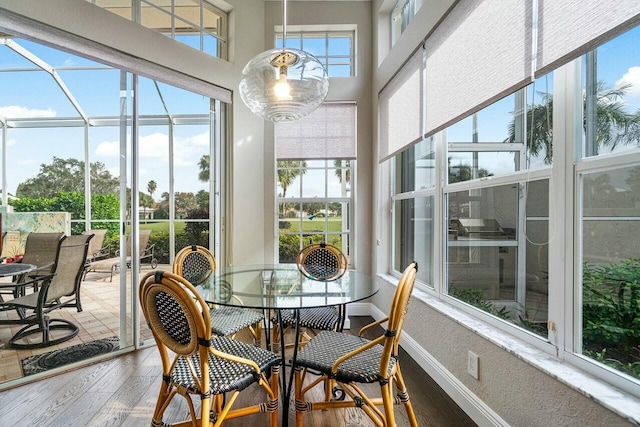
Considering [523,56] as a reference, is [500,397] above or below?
below

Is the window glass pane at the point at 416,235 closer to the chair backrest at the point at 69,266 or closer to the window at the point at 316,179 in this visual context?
the window at the point at 316,179

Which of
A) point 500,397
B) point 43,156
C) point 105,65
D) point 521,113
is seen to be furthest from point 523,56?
point 43,156

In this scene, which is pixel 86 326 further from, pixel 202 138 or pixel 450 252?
pixel 450 252

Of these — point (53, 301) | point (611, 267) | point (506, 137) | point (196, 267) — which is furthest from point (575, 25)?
point (53, 301)

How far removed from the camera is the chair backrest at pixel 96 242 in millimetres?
2740

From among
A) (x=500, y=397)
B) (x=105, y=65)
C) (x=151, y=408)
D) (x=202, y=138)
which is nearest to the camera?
(x=500, y=397)

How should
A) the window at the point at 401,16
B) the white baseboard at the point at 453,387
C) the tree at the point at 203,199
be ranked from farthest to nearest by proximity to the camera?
the tree at the point at 203,199 < the window at the point at 401,16 < the white baseboard at the point at 453,387

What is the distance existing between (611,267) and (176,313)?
1727 mm

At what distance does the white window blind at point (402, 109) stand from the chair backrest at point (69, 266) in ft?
9.33

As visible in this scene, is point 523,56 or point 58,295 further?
point 58,295

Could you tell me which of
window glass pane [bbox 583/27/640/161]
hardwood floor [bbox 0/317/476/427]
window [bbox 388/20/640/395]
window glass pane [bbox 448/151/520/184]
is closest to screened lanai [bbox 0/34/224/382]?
hardwood floor [bbox 0/317/476/427]

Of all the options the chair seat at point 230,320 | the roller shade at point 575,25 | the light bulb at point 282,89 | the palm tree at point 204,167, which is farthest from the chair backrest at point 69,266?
the roller shade at point 575,25

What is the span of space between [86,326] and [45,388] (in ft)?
1.79

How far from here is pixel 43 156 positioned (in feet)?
8.15
